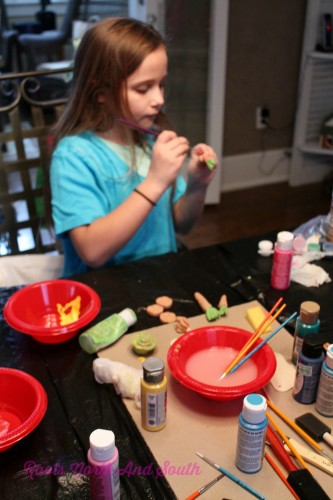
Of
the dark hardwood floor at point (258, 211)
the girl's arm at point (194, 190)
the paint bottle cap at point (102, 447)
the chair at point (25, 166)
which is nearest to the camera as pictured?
the paint bottle cap at point (102, 447)

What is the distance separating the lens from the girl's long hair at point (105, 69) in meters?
1.25

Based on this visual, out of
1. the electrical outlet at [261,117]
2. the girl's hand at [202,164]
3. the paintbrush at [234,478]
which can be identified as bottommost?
the electrical outlet at [261,117]

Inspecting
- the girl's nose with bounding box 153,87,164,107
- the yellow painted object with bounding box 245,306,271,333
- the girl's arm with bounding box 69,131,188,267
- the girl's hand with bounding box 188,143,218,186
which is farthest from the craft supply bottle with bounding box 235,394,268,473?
the girl's nose with bounding box 153,87,164,107

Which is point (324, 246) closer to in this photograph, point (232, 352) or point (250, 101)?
point (232, 352)

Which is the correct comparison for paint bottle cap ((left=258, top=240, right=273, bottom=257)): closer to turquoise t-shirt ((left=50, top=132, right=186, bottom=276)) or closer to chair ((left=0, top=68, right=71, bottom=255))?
turquoise t-shirt ((left=50, top=132, right=186, bottom=276))

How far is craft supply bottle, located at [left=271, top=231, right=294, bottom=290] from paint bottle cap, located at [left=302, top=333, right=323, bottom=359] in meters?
0.32

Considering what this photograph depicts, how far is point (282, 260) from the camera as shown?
1081 mm

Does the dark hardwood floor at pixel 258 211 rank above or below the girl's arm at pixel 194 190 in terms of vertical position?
below

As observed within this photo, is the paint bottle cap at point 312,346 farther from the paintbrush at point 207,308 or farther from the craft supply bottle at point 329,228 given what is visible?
the craft supply bottle at point 329,228

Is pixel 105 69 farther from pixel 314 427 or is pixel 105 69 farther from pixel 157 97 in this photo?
pixel 314 427

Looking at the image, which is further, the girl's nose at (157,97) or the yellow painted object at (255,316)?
the girl's nose at (157,97)

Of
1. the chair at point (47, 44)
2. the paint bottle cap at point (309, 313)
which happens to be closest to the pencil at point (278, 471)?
the paint bottle cap at point (309, 313)

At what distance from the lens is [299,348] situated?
0.86m

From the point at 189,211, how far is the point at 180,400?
2.50ft
